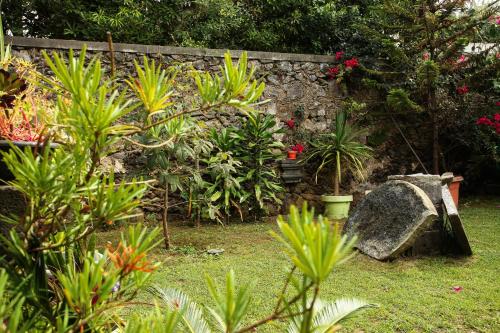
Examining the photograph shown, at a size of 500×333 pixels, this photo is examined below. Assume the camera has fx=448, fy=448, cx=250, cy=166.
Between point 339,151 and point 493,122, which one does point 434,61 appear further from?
point 339,151

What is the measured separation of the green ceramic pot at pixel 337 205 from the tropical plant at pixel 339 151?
0.13 m

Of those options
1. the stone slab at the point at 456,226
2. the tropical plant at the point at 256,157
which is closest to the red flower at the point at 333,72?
the tropical plant at the point at 256,157

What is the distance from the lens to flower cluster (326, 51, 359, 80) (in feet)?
20.7

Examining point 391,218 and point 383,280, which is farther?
point 391,218

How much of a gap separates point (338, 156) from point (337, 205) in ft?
2.15

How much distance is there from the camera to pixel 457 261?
3.90 meters

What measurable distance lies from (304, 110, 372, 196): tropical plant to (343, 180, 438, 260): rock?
1.62 m

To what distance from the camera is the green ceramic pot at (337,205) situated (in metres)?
5.97

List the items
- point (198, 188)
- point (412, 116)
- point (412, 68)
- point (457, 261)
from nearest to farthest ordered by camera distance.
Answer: point (457, 261) → point (198, 188) → point (412, 68) → point (412, 116)

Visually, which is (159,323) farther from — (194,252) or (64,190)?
(194,252)

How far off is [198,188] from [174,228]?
565mm

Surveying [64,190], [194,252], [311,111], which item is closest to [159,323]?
[64,190]

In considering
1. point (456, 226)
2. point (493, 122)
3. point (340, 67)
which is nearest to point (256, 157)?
point (340, 67)

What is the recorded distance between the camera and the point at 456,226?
384 cm
